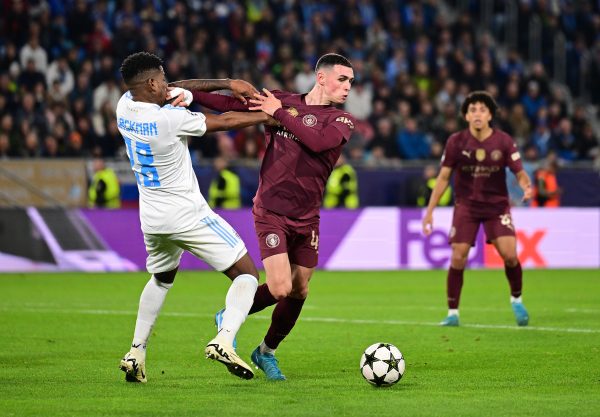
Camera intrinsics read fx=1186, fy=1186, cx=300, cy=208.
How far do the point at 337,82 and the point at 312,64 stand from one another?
16204mm

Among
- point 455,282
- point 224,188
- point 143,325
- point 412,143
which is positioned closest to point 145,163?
point 143,325

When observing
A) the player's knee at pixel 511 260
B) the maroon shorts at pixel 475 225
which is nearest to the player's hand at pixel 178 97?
the maroon shorts at pixel 475 225

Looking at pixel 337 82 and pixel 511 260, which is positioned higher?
pixel 337 82

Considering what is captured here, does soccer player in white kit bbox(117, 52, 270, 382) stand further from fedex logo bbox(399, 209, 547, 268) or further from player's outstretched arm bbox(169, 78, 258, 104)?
Answer: fedex logo bbox(399, 209, 547, 268)

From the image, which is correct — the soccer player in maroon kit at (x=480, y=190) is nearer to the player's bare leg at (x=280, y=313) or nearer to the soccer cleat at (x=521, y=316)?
the soccer cleat at (x=521, y=316)

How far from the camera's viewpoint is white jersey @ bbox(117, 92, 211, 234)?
7.49m

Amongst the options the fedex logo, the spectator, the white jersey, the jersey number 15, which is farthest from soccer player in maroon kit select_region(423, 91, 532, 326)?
Result: the spectator

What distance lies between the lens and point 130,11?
76.0 feet

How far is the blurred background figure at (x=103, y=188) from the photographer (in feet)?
66.1

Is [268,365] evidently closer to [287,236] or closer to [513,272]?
[287,236]

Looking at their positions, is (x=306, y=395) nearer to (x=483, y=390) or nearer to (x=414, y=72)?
(x=483, y=390)

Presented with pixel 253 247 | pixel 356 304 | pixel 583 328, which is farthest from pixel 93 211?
pixel 583 328

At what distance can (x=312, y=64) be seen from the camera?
24.2 metres

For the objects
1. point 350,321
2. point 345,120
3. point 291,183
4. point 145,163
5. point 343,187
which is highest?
point 345,120
